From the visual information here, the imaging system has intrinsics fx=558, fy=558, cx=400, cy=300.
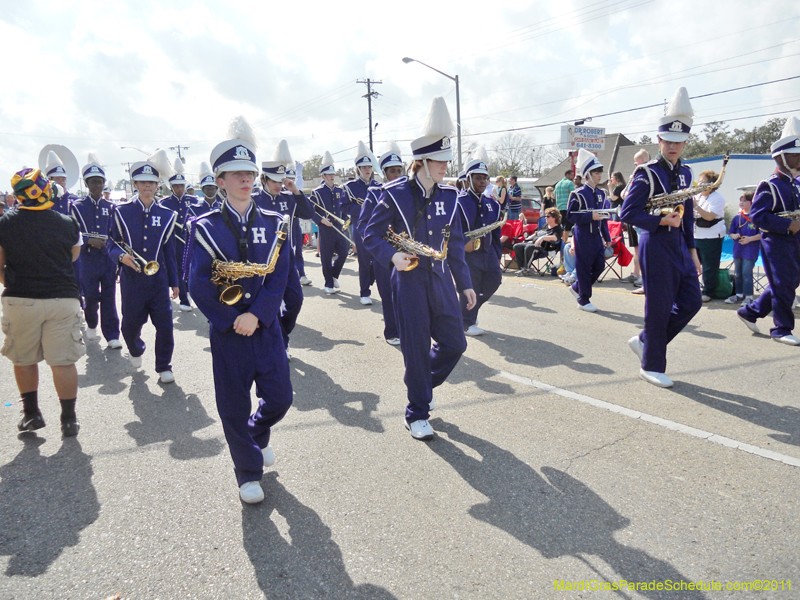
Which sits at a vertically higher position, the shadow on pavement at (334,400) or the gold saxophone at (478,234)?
the gold saxophone at (478,234)

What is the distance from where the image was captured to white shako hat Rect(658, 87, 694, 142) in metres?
4.88

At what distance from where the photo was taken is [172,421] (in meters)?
4.59

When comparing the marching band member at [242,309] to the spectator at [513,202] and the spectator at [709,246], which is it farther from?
the spectator at [513,202]

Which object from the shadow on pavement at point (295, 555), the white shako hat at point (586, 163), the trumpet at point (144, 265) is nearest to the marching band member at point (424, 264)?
the shadow on pavement at point (295, 555)

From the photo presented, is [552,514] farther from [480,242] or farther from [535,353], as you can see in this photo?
[480,242]

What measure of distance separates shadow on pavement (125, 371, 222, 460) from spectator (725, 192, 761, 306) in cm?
776

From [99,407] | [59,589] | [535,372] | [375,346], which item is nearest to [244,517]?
[59,589]

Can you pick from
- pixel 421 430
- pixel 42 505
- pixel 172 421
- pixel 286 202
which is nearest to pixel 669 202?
pixel 421 430

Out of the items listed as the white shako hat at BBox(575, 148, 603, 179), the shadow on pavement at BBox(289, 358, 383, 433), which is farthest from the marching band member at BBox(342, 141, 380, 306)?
the shadow on pavement at BBox(289, 358, 383, 433)

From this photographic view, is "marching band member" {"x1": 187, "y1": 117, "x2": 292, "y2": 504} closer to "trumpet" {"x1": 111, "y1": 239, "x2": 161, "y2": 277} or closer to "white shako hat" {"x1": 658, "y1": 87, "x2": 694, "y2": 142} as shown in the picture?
"trumpet" {"x1": 111, "y1": 239, "x2": 161, "y2": 277}

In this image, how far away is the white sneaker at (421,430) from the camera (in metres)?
4.02

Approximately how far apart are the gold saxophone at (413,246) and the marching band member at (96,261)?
168 inches

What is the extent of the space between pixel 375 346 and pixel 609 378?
275 centimetres

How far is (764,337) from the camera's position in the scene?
6555mm
